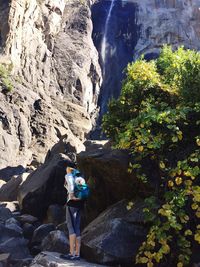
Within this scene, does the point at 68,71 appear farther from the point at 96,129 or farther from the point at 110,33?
the point at 110,33

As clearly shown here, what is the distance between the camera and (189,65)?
11.5 m

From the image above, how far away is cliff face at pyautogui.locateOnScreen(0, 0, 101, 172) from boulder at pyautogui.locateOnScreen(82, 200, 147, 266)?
2006 cm

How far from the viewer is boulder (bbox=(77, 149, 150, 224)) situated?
10651 mm

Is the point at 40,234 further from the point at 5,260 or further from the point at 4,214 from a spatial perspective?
the point at 4,214

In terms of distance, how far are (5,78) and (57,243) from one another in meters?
28.0

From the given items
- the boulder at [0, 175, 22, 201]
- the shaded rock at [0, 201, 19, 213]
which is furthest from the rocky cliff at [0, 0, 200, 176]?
the shaded rock at [0, 201, 19, 213]

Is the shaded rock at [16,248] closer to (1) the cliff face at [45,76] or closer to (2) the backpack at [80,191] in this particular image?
(2) the backpack at [80,191]

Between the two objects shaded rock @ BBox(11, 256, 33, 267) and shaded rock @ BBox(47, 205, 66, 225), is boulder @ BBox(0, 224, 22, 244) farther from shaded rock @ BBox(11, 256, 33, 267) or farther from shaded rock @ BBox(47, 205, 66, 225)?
shaded rock @ BBox(11, 256, 33, 267)

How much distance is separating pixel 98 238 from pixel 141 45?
5923 centimetres

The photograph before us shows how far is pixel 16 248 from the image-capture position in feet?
39.5

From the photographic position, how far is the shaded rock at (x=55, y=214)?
14.6 m

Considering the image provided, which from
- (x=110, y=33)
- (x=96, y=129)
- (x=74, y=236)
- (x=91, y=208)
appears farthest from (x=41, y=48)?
(x=74, y=236)

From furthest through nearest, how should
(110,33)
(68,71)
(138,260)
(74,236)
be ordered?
(110,33) < (68,71) < (74,236) < (138,260)

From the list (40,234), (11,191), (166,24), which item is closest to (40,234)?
(40,234)
